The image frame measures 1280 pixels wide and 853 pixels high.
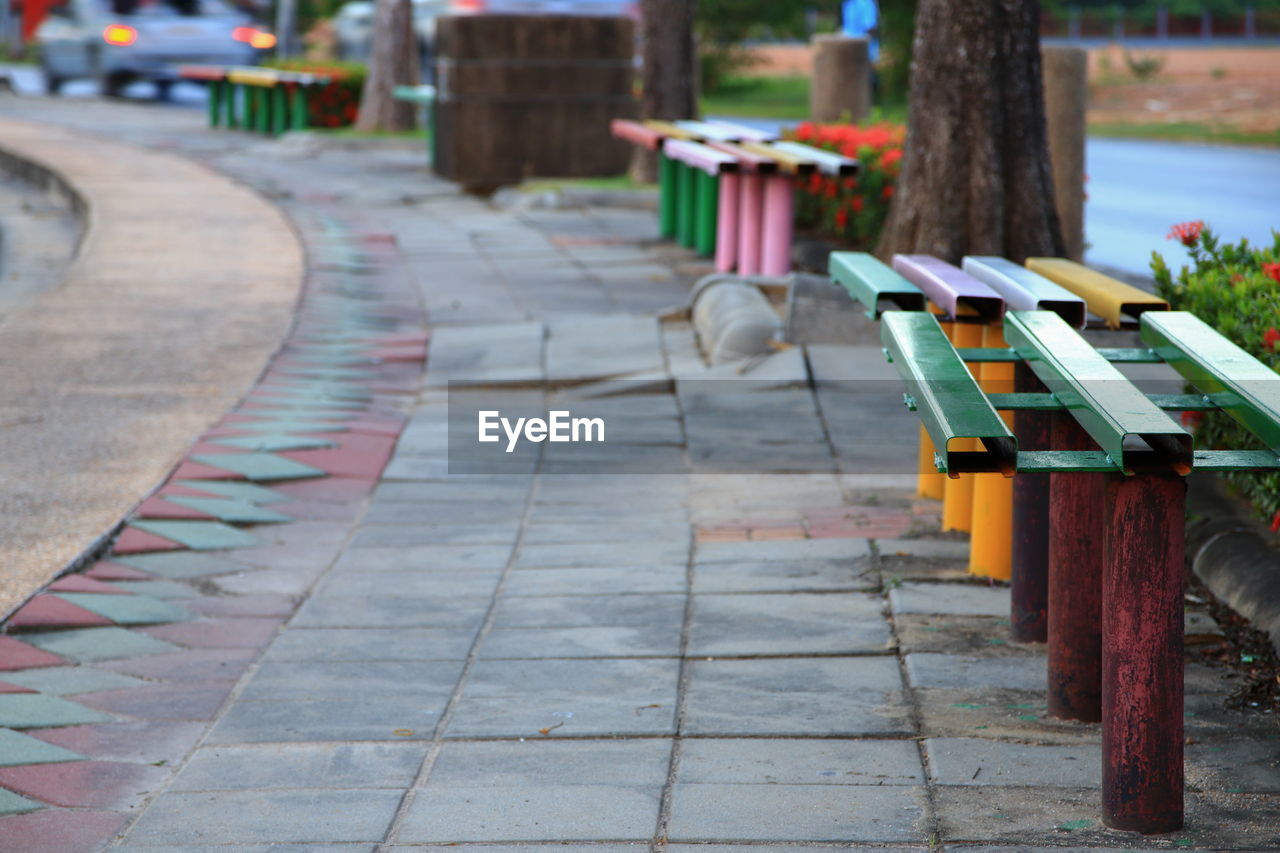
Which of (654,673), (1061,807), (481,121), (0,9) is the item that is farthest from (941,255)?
(0,9)

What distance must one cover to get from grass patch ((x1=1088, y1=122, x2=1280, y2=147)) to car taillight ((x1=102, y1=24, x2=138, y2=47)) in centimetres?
1505

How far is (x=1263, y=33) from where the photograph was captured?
45.4m

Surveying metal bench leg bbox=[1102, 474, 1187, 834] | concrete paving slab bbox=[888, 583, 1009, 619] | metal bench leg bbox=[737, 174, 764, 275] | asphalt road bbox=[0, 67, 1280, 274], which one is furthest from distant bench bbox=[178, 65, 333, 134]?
metal bench leg bbox=[1102, 474, 1187, 834]

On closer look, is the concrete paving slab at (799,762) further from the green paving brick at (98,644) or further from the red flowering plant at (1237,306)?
the green paving brick at (98,644)

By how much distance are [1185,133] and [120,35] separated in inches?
652

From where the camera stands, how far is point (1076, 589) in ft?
12.7

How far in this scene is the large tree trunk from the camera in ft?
27.0

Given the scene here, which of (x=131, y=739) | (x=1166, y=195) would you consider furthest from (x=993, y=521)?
(x=1166, y=195)

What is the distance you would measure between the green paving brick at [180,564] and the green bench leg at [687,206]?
7434 millimetres

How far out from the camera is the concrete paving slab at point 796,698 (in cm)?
396

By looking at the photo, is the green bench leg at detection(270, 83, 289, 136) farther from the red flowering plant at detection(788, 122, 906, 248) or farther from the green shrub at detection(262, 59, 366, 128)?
the red flowering plant at detection(788, 122, 906, 248)

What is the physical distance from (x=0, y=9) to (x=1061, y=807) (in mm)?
56632

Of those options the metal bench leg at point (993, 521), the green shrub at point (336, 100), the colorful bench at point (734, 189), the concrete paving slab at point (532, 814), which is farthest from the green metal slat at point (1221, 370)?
the green shrub at point (336, 100)

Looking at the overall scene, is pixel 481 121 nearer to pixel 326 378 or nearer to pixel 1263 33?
pixel 326 378
